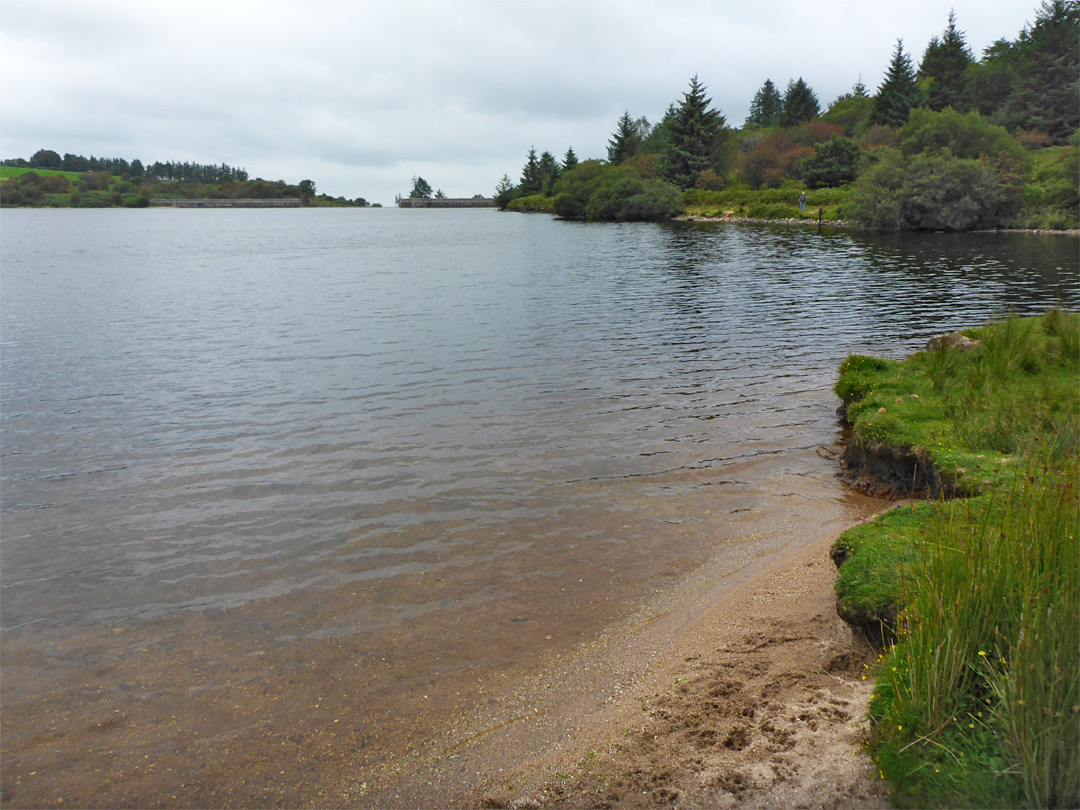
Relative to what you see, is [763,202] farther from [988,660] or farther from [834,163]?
[988,660]

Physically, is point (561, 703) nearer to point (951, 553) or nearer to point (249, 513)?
point (951, 553)

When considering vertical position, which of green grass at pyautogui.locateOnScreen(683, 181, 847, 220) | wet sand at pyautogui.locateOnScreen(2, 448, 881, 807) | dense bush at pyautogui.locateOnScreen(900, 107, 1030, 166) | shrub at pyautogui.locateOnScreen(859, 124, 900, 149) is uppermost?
shrub at pyautogui.locateOnScreen(859, 124, 900, 149)

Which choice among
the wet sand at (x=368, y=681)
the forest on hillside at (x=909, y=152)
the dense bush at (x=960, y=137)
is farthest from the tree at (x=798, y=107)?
the wet sand at (x=368, y=681)

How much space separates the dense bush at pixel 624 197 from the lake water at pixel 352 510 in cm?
7354

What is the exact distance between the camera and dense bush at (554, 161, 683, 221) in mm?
94750

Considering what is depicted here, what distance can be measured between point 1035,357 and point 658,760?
1161cm

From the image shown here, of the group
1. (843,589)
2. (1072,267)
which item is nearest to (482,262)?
(1072,267)

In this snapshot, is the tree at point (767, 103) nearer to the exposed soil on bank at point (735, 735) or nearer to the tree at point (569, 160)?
the tree at point (569, 160)

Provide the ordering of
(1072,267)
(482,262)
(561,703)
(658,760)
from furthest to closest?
(482,262)
(1072,267)
(561,703)
(658,760)

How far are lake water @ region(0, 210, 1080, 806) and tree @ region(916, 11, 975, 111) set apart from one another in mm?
89964

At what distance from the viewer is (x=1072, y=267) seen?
109 ft

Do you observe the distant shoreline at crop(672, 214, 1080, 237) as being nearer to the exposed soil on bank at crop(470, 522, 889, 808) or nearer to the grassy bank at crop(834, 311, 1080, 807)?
the exposed soil on bank at crop(470, 522, 889, 808)

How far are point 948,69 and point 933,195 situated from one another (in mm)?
59882

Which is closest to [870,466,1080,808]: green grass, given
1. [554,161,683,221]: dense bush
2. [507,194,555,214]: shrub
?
[554,161,683,221]: dense bush
